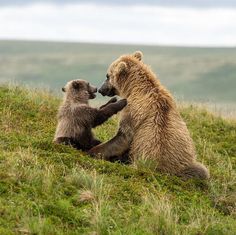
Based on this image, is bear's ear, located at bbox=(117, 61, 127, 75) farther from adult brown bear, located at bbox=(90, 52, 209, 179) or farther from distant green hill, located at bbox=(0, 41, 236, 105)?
distant green hill, located at bbox=(0, 41, 236, 105)

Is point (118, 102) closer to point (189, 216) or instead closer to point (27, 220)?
point (189, 216)

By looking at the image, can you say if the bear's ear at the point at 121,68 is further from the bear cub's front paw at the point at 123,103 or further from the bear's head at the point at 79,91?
the bear's head at the point at 79,91

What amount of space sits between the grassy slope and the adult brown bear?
29 centimetres

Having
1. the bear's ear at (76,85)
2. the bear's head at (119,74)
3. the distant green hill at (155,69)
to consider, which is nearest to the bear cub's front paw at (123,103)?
the bear's head at (119,74)

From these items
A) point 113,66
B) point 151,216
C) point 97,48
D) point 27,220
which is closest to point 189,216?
point 151,216

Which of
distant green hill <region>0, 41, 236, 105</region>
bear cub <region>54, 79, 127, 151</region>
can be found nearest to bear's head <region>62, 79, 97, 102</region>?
bear cub <region>54, 79, 127, 151</region>

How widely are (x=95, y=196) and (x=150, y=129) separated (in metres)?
2.38

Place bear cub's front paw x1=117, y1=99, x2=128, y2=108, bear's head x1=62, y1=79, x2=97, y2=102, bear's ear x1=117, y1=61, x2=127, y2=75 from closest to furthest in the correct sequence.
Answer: bear cub's front paw x1=117, y1=99, x2=128, y2=108 < bear's ear x1=117, y1=61, x2=127, y2=75 < bear's head x1=62, y1=79, x2=97, y2=102

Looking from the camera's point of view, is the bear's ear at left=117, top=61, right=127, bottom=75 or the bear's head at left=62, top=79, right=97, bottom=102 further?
the bear's head at left=62, top=79, right=97, bottom=102

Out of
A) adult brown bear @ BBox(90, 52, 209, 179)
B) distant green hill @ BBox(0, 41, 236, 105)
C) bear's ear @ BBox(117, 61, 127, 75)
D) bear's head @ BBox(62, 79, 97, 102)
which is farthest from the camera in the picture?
distant green hill @ BBox(0, 41, 236, 105)

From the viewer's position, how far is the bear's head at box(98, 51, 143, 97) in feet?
43.0

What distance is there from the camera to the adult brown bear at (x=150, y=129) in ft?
39.8

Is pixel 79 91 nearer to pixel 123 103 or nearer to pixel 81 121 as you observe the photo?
pixel 81 121

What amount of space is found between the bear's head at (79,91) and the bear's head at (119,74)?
0.89 ft
